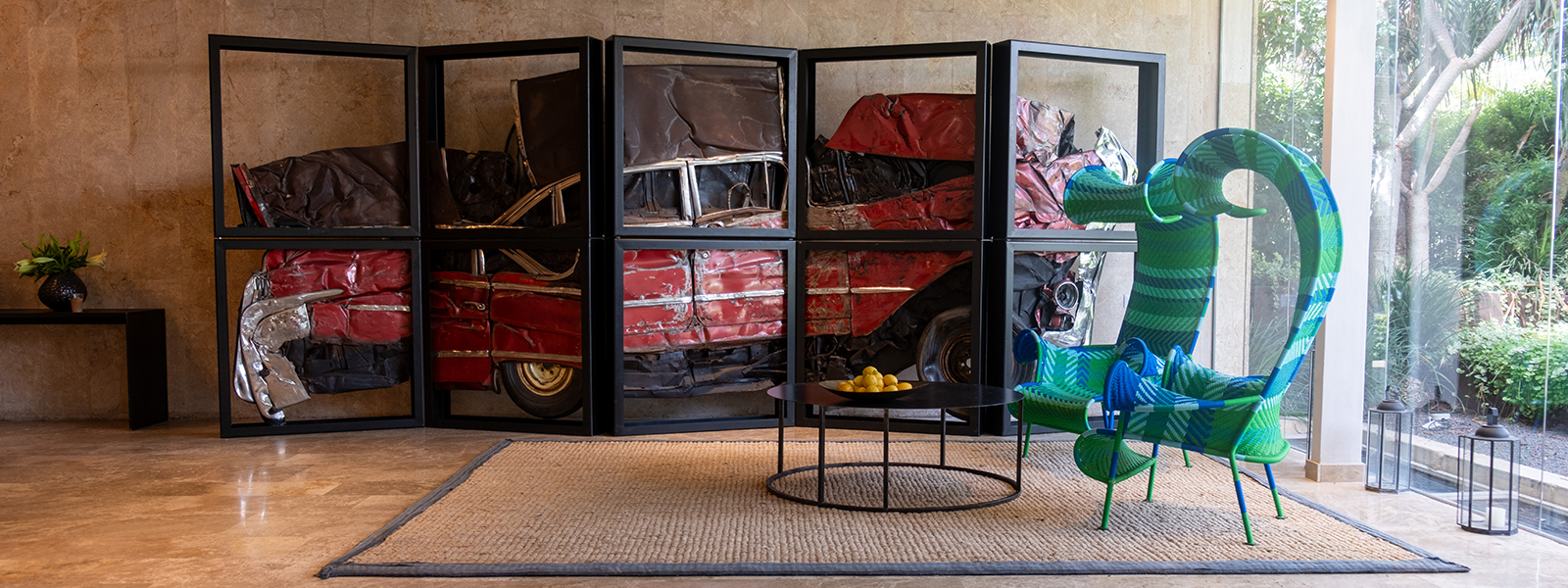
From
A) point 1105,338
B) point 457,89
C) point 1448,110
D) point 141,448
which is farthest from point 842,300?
point 141,448

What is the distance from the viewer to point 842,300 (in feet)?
17.6

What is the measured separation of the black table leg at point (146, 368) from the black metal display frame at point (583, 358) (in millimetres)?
1515

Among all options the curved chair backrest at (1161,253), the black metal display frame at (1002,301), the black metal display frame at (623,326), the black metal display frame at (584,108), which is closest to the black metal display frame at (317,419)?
the black metal display frame at (584,108)

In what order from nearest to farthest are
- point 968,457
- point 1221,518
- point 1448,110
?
point 1221,518 < point 1448,110 < point 968,457

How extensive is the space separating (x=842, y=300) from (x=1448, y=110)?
2789mm

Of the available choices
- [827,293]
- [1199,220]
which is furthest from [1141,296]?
[827,293]

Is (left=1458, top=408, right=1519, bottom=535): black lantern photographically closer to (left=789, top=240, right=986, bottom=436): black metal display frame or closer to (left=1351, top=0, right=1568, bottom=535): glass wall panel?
(left=1351, top=0, right=1568, bottom=535): glass wall panel

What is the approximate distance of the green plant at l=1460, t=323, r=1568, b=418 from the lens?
3436 mm

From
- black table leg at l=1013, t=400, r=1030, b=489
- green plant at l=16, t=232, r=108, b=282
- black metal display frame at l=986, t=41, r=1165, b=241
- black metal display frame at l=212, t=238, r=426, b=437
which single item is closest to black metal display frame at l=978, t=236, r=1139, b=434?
black metal display frame at l=986, t=41, r=1165, b=241

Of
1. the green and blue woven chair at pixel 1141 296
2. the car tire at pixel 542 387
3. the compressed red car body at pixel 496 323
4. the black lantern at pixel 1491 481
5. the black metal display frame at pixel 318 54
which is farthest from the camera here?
the car tire at pixel 542 387

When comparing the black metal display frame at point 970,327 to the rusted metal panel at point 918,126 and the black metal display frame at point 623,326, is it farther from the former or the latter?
the rusted metal panel at point 918,126

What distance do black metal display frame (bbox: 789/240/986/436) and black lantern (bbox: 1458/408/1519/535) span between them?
2116mm

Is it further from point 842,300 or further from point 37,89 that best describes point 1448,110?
point 37,89

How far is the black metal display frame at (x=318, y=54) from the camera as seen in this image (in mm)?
4996
